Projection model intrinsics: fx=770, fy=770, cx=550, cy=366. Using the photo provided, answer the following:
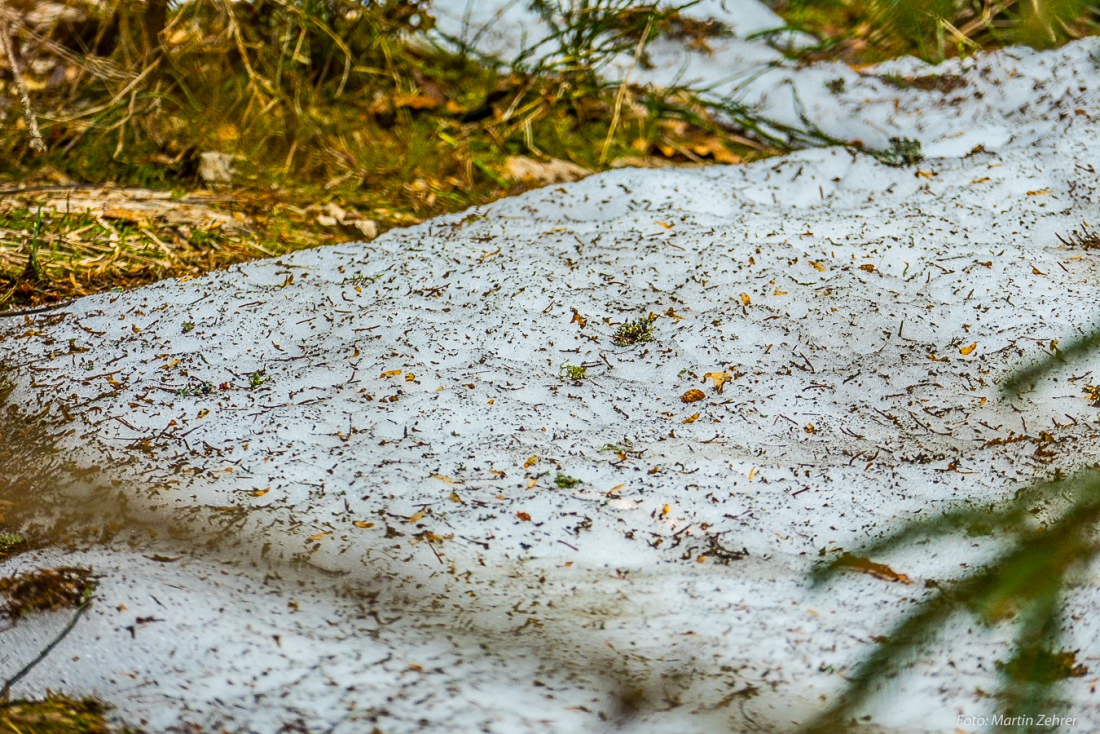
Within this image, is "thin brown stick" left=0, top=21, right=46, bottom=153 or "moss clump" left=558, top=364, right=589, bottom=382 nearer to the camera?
"moss clump" left=558, top=364, right=589, bottom=382

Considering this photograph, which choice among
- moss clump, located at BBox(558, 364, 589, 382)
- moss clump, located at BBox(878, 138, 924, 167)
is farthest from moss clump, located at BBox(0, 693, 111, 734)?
moss clump, located at BBox(878, 138, 924, 167)

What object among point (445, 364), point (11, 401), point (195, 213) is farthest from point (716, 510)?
point (195, 213)

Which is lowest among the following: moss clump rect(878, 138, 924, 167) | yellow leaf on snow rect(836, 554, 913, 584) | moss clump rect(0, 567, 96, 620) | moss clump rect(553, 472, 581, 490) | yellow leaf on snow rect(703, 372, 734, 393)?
moss clump rect(0, 567, 96, 620)

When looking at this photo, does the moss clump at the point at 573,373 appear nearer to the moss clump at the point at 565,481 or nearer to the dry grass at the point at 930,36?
the moss clump at the point at 565,481

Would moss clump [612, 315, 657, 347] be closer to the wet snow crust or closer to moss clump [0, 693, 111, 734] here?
the wet snow crust

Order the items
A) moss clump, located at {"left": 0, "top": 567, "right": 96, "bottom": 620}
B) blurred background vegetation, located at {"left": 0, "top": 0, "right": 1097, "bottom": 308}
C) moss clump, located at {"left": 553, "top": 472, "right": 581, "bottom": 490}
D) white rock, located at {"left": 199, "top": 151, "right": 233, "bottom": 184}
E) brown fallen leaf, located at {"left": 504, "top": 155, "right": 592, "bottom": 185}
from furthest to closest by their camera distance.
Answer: brown fallen leaf, located at {"left": 504, "top": 155, "right": 592, "bottom": 185} → white rock, located at {"left": 199, "top": 151, "right": 233, "bottom": 184} → blurred background vegetation, located at {"left": 0, "top": 0, "right": 1097, "bottom": 308} → moss clump, located at {"left": 553, "top": 472, "right": 581, "bottom": 490} → moss clump, located at {"left": 0, "top": 567, "right": 96, "bottom": 620}

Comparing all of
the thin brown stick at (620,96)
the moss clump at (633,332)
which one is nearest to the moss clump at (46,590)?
the moss clump at (633,332)

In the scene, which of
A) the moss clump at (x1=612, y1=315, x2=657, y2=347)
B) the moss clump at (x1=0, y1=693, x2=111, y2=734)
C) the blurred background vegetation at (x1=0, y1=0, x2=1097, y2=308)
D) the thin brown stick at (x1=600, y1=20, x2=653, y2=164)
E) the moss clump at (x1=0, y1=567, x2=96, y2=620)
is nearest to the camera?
the moss clump at (x1=0, y1=693, x2=111, y2=734)
